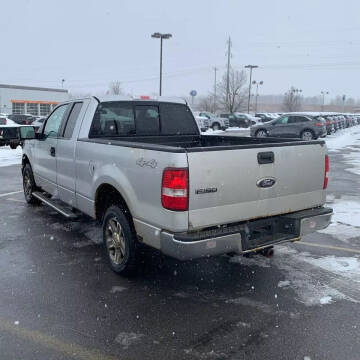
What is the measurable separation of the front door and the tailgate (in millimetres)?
3249

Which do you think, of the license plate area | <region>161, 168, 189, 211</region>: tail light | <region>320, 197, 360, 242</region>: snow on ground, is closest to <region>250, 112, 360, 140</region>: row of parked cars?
<region>320, 197, 360, 242</region>: snow on ground

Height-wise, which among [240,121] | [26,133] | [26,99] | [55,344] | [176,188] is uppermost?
[26,99]

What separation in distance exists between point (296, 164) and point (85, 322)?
257 centimetres

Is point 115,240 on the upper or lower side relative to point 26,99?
lower

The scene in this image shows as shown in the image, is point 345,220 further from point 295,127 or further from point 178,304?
point 295,127

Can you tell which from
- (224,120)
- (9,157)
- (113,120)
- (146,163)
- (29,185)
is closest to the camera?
(146,163)

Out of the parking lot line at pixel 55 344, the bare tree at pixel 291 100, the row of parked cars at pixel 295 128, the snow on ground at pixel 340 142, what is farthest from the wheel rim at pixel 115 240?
the bare tree at pixel 291 100

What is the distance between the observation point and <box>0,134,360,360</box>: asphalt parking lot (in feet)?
11.1

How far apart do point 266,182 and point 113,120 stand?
8.03 feet

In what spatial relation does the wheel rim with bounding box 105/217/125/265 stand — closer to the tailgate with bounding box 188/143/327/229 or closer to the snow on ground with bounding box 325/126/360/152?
the tailgate with bounding box 188/143/327/229

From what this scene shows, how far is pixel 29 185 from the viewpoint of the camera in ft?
26.6

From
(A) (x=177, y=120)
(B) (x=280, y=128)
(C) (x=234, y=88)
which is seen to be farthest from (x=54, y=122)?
(C) (x=234, y=88)

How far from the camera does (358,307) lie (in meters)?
4.07

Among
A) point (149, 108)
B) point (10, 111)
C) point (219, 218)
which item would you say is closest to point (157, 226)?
point (219, 218)
